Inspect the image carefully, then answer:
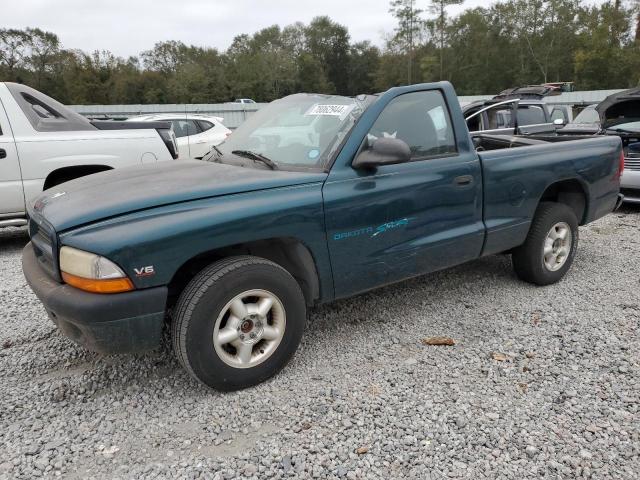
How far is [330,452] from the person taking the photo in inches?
89.7

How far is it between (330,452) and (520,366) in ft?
4.68

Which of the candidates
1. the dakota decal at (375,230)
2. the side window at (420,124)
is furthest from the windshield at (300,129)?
the dakota decal at (375,230)

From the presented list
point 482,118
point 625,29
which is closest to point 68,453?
point 482,118

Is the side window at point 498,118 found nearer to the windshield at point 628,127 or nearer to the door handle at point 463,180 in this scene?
the windshield at point 628,127

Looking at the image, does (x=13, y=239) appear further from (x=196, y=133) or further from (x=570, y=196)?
(x=570, y=196)

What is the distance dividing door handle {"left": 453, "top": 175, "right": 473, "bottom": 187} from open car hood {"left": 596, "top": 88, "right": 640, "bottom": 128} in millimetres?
6684

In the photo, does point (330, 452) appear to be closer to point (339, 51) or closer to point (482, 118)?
point (482, 118)

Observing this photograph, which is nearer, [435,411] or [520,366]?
[435,411]

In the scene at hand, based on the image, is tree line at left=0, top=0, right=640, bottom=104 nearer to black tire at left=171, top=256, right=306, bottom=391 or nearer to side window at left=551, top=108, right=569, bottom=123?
side window at left=551, top=108, right=569, bottom=123

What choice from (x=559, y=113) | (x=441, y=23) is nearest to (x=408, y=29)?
(x=441, y=23)

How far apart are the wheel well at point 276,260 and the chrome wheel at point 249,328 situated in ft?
0.93

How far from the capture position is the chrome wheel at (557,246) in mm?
4219

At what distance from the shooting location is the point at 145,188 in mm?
2686

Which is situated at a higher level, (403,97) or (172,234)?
(403,97)
